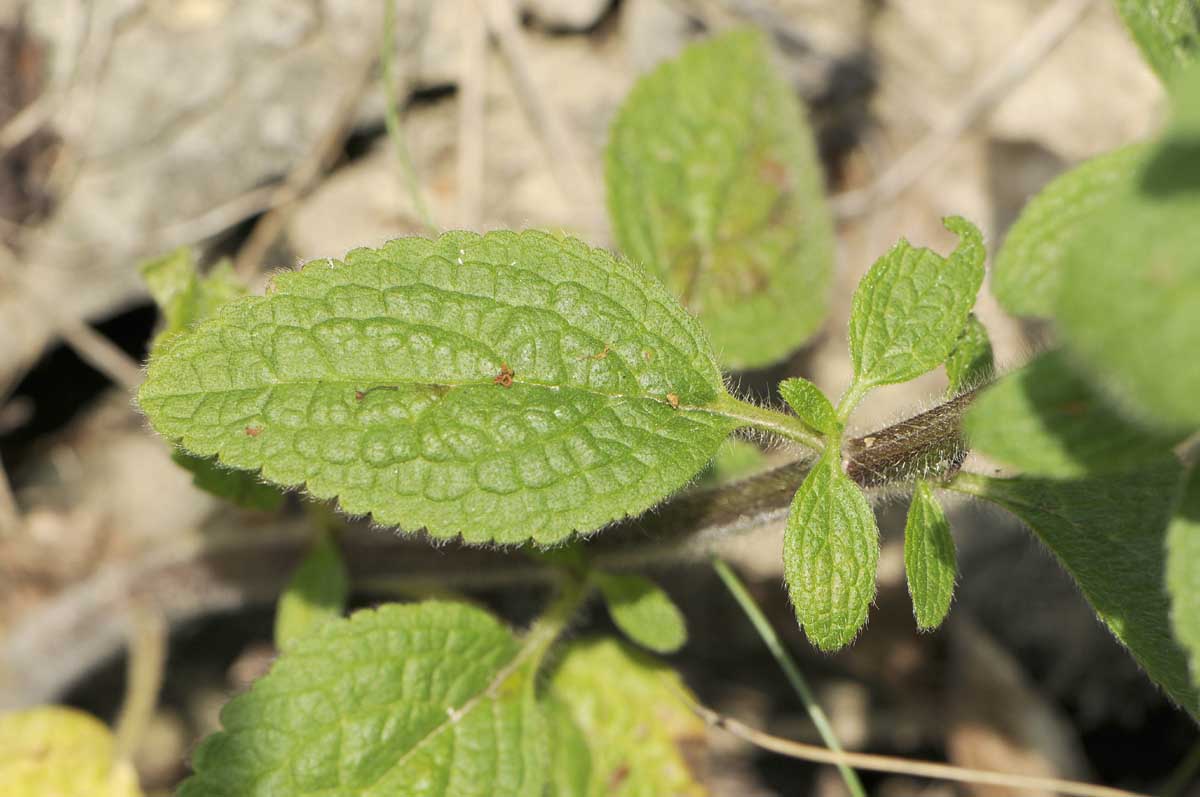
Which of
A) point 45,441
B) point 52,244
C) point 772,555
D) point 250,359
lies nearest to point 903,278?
point 250,359

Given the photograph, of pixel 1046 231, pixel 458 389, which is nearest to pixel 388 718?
pixel 458 389

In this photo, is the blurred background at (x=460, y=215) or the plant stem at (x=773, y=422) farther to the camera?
the blurred background at (x=460, y=215)

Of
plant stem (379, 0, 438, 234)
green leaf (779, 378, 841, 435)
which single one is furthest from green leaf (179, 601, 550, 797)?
plant stem (379, 0, 438, 234)

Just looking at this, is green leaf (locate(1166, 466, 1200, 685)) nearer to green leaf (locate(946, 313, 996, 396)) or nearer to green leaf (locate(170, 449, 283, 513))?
green leaf (locate(946, 313, 996, 396))

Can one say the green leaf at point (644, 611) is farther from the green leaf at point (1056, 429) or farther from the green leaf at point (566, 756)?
the green leaf at point (1056, 429)

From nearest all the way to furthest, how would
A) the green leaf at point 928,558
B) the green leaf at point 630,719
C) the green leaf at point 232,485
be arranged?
1. the green leaf at point 928,558
2. the green leaf at point 232,485
3. the green leaf at point 630,719

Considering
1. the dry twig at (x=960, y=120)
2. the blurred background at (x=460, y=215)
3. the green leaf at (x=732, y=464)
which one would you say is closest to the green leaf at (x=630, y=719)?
the blurred background at (x=460, y=215)
